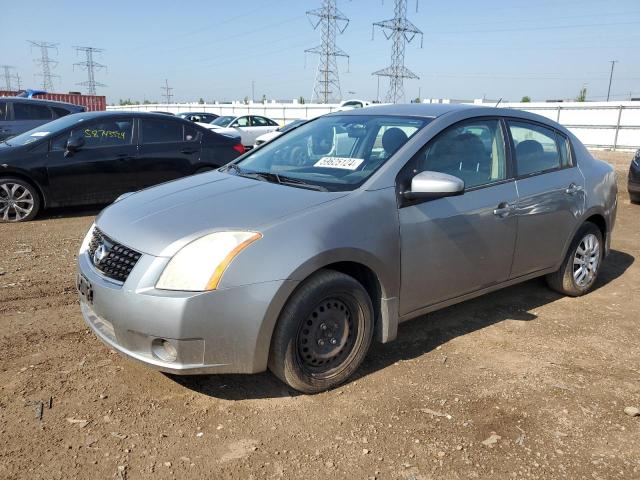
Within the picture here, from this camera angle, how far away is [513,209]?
12.8 feet

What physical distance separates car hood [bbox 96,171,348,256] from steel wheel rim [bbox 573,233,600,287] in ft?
9.11

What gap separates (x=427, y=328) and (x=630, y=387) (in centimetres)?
138

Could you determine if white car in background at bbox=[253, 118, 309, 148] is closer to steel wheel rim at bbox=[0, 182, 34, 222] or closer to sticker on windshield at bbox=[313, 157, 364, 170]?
sticker on windshield at bbox=[313, 157, 364, 170]

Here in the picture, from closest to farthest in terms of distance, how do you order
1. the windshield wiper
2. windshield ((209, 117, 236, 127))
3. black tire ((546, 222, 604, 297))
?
the windshield wiper → black tire ((546, 222, 604, 297)) → windshield ((209, 117, 236, 127))

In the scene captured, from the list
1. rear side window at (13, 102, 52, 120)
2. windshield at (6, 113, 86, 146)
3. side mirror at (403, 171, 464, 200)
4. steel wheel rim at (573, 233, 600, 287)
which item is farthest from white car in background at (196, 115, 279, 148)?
side mirror at (403, 171, 464, 200)

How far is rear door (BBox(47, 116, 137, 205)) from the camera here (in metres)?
7.37

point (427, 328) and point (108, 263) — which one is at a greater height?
point (108, 263)

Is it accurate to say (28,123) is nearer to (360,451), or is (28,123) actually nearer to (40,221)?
(40,221)

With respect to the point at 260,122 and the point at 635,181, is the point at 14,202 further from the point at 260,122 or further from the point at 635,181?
the point at 260,122

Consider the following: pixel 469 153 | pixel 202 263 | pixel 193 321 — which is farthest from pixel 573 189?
pixel 193 321

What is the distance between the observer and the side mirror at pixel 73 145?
7328 millimetres

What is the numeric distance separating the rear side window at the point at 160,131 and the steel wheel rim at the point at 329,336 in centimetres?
592

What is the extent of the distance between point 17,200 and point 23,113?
188 inches

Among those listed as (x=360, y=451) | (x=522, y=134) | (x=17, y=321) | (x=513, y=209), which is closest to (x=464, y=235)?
(x=513, y=209)
